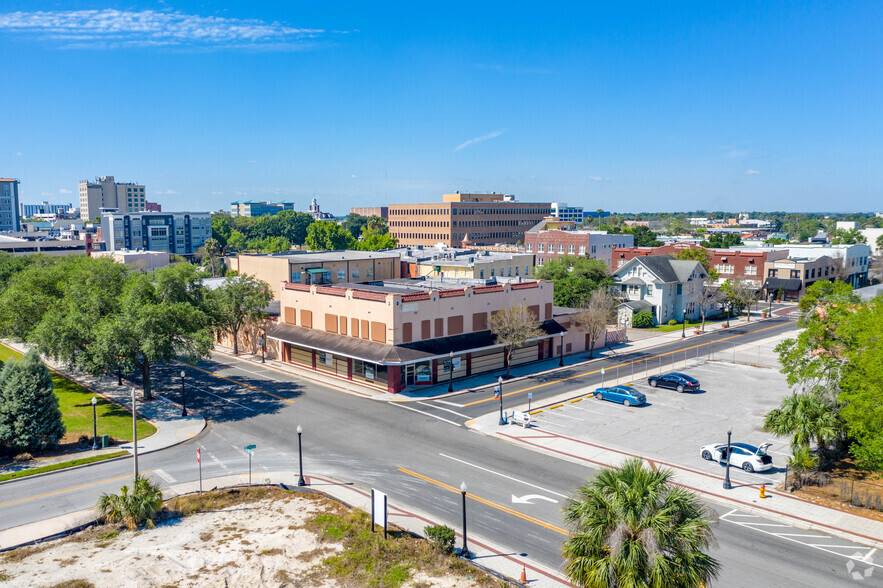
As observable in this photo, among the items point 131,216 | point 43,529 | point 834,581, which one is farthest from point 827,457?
point 131,216


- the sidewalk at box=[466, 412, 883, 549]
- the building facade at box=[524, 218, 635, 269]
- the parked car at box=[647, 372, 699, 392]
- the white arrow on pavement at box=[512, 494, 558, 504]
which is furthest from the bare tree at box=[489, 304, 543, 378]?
the building facade at box=[524, 218, 635, 269]

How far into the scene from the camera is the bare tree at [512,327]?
169 ft

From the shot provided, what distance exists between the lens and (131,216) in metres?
163

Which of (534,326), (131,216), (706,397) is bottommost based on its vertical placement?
(706,397)

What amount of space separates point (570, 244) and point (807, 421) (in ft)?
301

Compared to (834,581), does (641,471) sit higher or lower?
higher

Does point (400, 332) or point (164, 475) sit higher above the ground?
point (400, 332)

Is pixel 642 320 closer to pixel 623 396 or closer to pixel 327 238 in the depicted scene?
pixel 623 396

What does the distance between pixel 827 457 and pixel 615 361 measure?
91.8ft

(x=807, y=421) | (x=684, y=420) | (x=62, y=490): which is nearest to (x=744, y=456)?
(x=807, y=421)

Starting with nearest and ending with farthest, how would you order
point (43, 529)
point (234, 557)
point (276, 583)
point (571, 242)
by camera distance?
point (276, 583) → point (234, 557) → point (43, 529) → point (571, 242)

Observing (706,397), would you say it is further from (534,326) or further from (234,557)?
(234,557)

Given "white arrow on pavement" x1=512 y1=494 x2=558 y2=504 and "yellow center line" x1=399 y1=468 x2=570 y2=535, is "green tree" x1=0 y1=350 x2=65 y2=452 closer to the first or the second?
"yellow center line" x1=399 y1=468 x2=570 y2=535

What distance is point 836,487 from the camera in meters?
29.4
